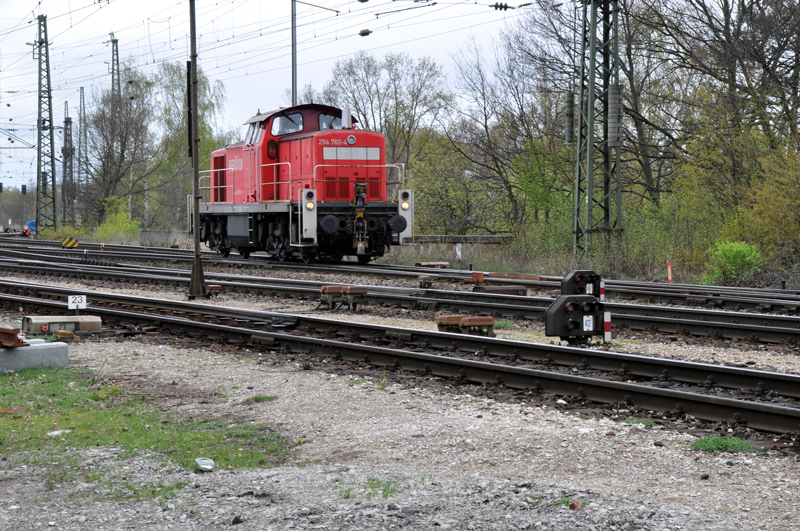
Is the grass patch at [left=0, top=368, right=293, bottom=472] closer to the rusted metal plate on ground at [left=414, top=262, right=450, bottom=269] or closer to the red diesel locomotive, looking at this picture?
the red diesel locomotive

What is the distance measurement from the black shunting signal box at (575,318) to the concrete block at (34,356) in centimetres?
507

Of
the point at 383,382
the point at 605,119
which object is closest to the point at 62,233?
the point at 605,119

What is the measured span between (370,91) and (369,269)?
3050cm

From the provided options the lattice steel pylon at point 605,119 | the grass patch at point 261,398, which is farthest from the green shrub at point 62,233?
the grass patch at point 261,398

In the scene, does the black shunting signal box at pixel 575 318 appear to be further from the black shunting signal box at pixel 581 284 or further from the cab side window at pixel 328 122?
the cab side window at pixel 328 122

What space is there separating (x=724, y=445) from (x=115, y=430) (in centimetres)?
419

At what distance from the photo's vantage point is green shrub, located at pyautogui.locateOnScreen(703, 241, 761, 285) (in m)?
16.2

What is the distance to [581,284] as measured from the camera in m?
9.47

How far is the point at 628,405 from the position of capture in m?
6.22

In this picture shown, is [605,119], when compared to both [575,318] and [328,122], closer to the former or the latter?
[328,122]

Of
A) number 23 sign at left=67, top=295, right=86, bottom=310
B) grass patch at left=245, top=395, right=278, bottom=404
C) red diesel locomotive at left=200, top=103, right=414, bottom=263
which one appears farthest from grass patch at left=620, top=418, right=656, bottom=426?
red diesel locomotive at left=200, top=103, right=414, bottom=263

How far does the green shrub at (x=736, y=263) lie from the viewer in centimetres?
1619

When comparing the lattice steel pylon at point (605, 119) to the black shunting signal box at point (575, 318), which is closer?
the black shunting signal box at point (575, 318)

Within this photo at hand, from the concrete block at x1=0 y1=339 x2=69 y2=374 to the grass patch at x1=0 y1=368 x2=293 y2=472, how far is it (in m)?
0.62
